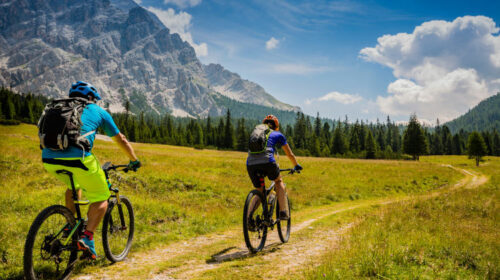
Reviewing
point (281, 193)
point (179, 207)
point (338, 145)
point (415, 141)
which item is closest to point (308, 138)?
point (338, 145)

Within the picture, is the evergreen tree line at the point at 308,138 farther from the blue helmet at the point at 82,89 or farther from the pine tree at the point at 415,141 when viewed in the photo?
the blue helmet at the point at 82,89

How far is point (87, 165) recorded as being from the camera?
4125 mm

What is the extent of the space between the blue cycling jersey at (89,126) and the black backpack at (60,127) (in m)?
0.09

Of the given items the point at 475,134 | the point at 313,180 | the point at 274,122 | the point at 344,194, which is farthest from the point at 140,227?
the point at 475,134

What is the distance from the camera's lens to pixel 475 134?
69.8m

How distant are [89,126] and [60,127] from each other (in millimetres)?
444

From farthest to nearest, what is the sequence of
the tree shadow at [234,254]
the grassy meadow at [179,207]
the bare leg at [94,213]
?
the grassy meadow at [179,207] → the tree shadow at [234,254] → the bare leg at [94,213]

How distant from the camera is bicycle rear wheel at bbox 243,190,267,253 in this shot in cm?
609

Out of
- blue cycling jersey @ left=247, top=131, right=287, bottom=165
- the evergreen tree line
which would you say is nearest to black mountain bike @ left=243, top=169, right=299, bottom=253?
blue cycling jersey @ left=247, top=131, right=287, bottom=165

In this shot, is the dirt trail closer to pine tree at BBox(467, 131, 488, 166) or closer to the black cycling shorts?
the black cycling shorts

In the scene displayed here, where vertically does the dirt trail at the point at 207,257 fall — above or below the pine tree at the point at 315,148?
below

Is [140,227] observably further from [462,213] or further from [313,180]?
[313,180]

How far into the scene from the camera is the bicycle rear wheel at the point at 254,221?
20.0 feet

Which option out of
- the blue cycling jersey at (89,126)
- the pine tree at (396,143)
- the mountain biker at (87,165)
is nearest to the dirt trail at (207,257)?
the mountain biker at (87,165)
